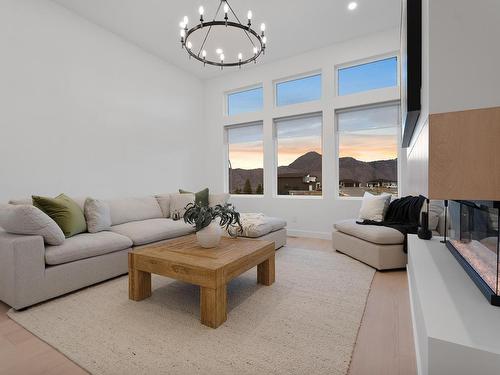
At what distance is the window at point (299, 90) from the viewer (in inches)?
186

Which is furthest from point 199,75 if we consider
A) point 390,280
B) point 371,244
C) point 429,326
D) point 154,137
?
point 429,326

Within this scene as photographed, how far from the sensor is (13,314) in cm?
199

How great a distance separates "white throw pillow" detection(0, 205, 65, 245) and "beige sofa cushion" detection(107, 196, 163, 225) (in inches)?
50.4

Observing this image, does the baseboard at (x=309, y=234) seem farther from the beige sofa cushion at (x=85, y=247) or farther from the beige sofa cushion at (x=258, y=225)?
the beige sofa cushion at (x=85, y=247)

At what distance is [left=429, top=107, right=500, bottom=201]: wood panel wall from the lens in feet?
2.98

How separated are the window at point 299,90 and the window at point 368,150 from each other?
65cm

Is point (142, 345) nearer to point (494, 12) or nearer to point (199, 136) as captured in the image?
point (494, 12)

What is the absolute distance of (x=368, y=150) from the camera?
4.40m

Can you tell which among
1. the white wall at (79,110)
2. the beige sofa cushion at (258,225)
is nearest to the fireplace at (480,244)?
the beige sofa cushion at (258,225)

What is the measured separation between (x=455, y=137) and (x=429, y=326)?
0.74 meters

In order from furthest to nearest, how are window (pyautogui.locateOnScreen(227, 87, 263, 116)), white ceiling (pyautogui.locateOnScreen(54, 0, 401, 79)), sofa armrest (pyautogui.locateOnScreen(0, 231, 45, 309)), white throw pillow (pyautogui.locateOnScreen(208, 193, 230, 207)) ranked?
1. window (pyautogui.locateOnScreen(227, 87, 263, 116))
2. white throw pillow (pyautogui.locateOnScreen(208, 193, 230, 207))
3. white ceiling (pyautogui.locateOnScreen(54, 0, 401, 79))
4. sofa armrest (pyautogui.locateOnScreen(0, 231, 45, 309))

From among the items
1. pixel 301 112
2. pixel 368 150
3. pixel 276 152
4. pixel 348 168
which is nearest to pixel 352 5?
pixel 301 112

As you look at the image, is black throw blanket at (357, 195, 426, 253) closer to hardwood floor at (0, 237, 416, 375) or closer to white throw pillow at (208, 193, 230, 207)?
hardwood floor at (0, 237, 416, 375)

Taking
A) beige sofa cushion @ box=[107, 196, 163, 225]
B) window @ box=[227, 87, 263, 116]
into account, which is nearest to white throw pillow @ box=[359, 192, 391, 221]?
window @ box=[227, 87, 263, 116]
